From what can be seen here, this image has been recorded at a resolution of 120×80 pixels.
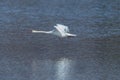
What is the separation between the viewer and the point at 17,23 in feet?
68.6

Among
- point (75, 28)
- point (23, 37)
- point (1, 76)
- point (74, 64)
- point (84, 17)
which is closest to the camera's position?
point (1, 76)

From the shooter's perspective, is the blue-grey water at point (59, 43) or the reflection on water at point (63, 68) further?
the blue-grey water at point (59, 43)

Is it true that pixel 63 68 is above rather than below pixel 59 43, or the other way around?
below

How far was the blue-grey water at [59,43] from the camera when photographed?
49.4 ft

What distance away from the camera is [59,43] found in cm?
1792

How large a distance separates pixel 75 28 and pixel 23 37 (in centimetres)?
203

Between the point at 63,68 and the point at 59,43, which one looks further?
the point at 59,43

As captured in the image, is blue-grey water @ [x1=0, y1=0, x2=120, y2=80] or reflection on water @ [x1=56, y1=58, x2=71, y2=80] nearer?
reflection on water @ [x1=56, y1=58, x2=71, y2=80]

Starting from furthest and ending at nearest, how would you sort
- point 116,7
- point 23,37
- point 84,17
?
1. point 116,7
2. point 84,17
3. point 23,37

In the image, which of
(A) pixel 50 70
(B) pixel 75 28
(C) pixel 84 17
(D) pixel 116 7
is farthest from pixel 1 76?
(D) pixel 116 7

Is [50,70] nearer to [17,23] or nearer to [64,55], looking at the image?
[64,55]

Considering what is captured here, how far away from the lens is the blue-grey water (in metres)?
15.0

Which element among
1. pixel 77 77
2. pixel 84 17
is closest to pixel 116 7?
pixel 84 17

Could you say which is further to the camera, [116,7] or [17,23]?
[116,7]
